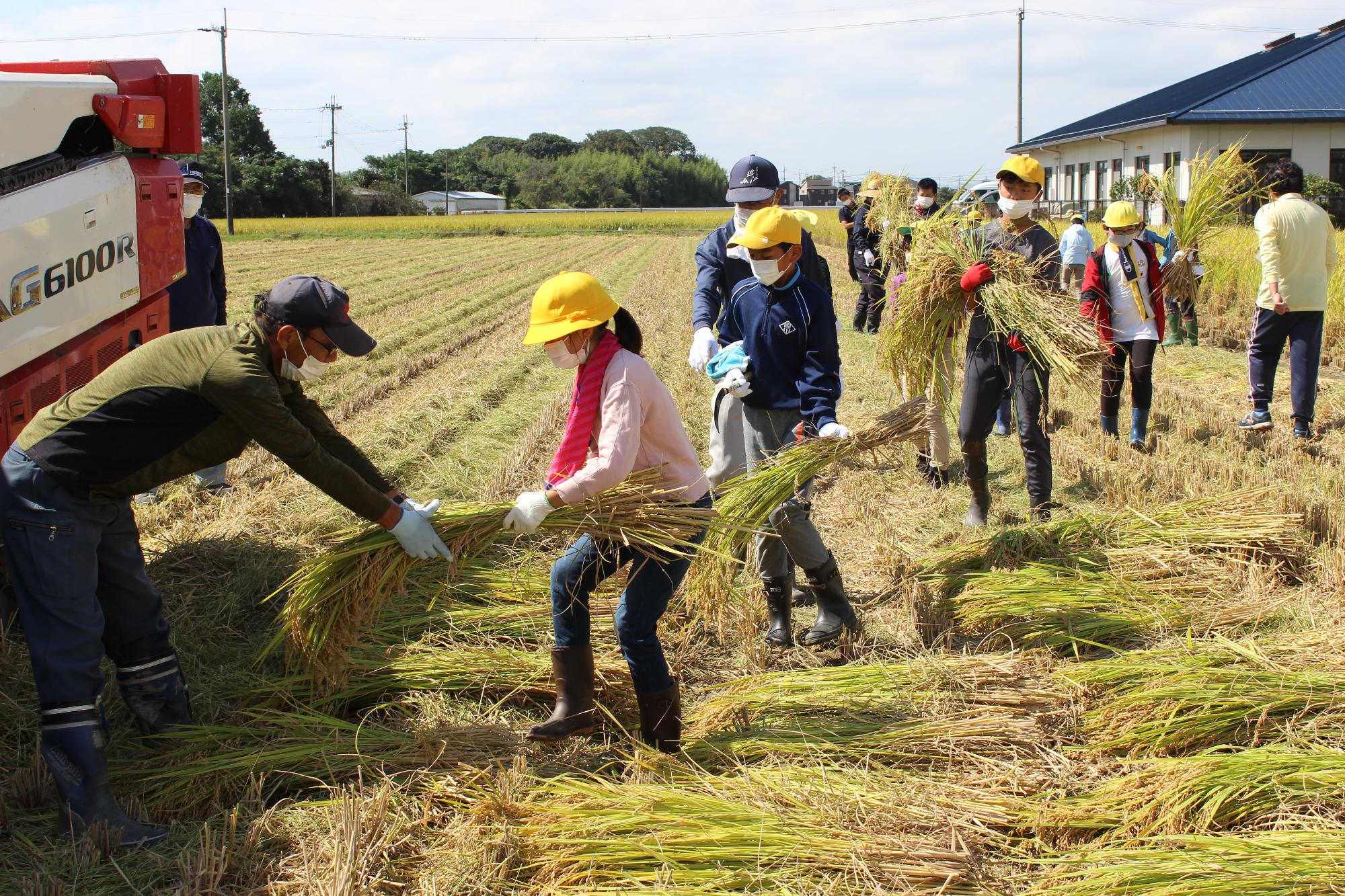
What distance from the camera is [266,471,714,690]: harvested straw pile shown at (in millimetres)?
3102

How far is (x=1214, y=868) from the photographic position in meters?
2.37

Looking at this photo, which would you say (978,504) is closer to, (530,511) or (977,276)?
(977,276)

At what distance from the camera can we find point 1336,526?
16.2ft

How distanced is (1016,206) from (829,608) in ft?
8.25

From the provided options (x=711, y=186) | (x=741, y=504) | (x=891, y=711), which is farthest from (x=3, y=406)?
(x=711, y=186)

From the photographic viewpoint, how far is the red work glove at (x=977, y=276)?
5090 millimetres

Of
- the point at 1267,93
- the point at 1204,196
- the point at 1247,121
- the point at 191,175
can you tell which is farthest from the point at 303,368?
the point at 1267,93

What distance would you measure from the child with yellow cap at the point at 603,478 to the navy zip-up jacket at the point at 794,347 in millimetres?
905

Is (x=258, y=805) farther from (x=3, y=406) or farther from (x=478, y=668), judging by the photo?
(x=3, y=406)

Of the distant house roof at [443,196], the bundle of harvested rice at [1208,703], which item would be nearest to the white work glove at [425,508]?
the bundle of harvested rice at [1208,703]

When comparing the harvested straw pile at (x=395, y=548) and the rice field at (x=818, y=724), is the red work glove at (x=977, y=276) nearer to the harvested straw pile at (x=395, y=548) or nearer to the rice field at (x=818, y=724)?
the rice field at (x=818, y=724)

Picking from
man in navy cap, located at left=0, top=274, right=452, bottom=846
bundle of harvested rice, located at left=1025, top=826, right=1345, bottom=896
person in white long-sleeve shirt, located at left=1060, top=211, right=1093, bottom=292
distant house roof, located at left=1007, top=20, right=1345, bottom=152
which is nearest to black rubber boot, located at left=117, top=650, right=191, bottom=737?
man in navy cap, located at left=0, top=274, right=452, bottom=846

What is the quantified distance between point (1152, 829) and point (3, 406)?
144 inches

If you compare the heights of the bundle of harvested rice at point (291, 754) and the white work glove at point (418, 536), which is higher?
the white work glove at point (418, 536)
